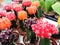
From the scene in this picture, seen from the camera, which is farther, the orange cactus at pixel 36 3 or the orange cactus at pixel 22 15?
the orange cactus at pixel 36 3

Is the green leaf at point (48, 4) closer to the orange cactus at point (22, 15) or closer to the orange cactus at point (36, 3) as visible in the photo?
the orange cactus at point (36, 3)

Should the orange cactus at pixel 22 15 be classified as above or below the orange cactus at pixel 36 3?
below

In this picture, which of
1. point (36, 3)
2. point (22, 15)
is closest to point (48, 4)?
point (36, 3)

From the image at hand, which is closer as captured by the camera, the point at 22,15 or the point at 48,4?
the point at 22,15

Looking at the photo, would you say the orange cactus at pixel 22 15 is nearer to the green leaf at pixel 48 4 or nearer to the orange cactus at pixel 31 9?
the orange cactus at pixel 31 9

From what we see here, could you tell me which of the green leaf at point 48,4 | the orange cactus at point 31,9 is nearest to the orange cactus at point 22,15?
the orange cactus at point 31,9

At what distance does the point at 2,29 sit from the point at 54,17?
0.30m

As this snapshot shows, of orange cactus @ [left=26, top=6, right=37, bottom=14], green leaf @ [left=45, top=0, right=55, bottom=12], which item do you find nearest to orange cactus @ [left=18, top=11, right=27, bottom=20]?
orange cactus @ [left=26, top=6, right=37, bottom=14]

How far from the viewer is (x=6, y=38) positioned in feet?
1.86

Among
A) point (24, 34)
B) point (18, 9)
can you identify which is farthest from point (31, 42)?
point (18, 9)

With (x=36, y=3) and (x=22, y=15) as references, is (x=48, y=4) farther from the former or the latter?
(x=22, y=15)

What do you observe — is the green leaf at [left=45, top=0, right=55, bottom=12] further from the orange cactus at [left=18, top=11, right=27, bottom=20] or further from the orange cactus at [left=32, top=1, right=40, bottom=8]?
the orange cactus at [left=18, top=11, right=27, bottom=20]

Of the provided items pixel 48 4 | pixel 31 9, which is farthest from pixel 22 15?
pixel 48 4

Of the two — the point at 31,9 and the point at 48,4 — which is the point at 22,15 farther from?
the point at 48,4
